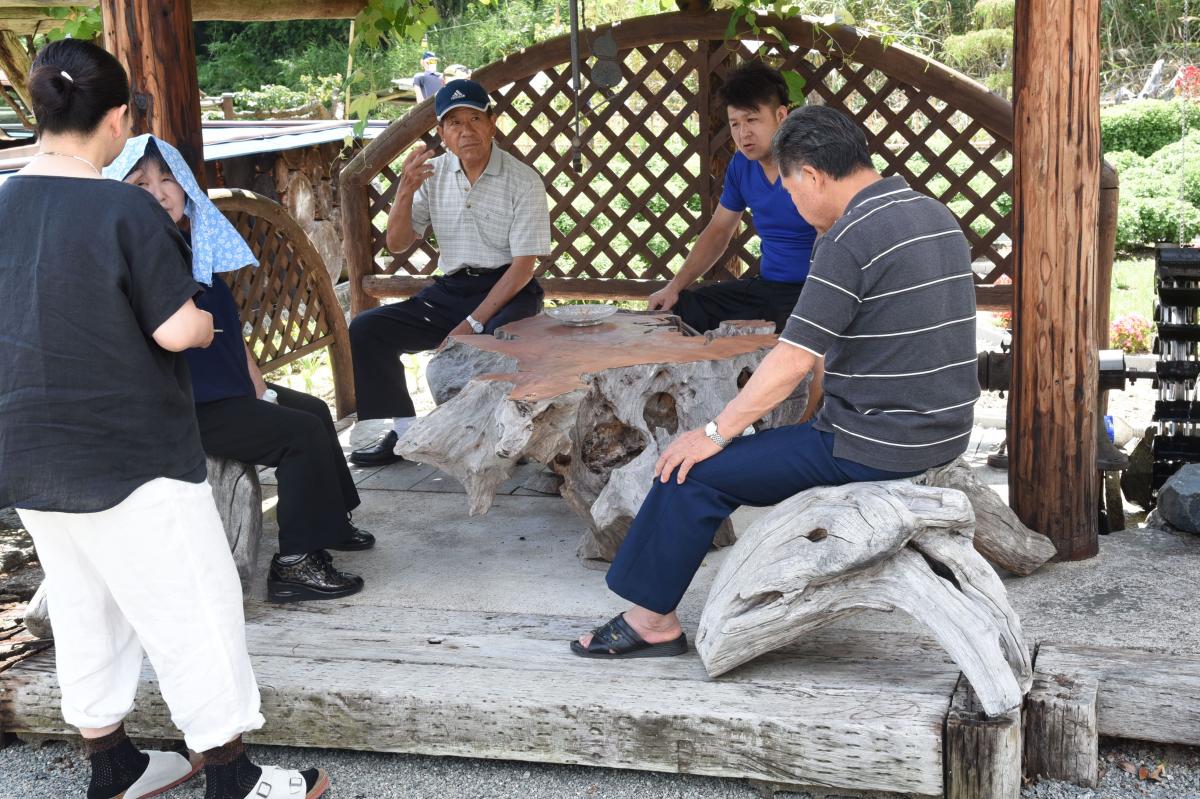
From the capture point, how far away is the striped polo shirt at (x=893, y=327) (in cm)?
245

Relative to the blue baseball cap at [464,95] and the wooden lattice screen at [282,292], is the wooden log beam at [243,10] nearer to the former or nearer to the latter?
the wooden lattice screen at [282,292]

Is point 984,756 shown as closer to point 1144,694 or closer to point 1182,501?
point 1144,694

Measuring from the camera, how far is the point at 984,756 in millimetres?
2348

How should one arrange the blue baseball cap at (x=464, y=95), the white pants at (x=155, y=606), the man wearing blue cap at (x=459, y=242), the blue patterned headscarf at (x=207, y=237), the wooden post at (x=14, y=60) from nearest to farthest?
1. the white pants at (x=155, y=606)
2. the blue patterned headscarf at (x=207, y=237)
3. the blue baseball cap at (x=464, y=95)
4. the man wearing blue cap at (x=459, y=242)
5. the wooden post at (x=14, y=60)

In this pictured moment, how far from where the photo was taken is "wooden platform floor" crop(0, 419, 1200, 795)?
7.99 feet

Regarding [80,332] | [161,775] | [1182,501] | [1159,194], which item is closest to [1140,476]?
[1182,501]

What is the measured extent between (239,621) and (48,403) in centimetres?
56

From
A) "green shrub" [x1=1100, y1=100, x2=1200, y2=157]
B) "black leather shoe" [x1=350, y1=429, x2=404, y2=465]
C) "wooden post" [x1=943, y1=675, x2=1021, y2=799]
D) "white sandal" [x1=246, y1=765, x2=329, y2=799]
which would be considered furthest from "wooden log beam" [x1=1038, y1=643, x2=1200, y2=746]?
"green shrub" [x1=1100, y1=100, x2=1200, y2=157]

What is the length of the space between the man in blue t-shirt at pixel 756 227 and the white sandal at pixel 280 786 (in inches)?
95.1

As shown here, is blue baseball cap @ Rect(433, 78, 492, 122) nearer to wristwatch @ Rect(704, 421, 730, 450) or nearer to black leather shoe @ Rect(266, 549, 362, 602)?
black leather shoe @ Rect(266, 549, 362, 602)

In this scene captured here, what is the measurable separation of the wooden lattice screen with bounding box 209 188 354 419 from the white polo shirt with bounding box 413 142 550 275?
2.64 ft

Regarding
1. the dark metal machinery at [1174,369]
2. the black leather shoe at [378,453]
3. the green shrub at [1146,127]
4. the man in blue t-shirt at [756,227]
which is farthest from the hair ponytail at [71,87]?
the green shrub at [1146,127]

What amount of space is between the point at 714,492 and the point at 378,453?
2525 millimetres

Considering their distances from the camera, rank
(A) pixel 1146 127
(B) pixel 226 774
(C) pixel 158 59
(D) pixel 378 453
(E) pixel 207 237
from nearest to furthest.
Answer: (B) pixel 226 774 < (E) pixel 207 237 < (C) pixel 158 59 < (D) pixel 378 453 < (A) pixel 1146 127
